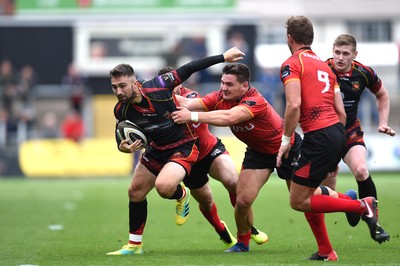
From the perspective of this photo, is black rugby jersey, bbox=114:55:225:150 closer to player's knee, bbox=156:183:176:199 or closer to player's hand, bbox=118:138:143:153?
player's hand, bbox=118:138:143:153

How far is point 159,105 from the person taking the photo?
10188 millimetres

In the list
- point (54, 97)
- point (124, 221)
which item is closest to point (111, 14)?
point (54, 97)

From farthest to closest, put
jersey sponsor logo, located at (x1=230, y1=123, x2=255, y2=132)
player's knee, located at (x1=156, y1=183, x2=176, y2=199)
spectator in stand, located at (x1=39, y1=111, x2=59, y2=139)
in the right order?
spectator in stand, located at (x1=39, y1=111, x2=59, y2=139) → jersey sponsor logo, located at (x1=230, y1=123, x2=255, y2=132) → player's knee, located at (x1=156, y1=183, x2=176, y2=199)

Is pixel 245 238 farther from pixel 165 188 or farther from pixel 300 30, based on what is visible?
pixel 300 30

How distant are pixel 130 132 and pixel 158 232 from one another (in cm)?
315

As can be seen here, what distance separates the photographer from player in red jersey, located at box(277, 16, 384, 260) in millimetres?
9047

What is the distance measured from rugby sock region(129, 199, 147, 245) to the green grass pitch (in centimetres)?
26

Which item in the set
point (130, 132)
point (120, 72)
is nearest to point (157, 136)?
point (130, 132)

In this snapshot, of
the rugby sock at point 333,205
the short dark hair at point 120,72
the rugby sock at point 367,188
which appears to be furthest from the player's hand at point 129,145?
the rugby sock at point 367,188

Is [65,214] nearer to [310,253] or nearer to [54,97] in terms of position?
[310,253]

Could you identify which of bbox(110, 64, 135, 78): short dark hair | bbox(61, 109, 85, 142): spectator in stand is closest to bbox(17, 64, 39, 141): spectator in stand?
bbox(61, 109, 85, 142): spectator in stand

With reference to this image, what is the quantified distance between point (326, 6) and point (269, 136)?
115 feet

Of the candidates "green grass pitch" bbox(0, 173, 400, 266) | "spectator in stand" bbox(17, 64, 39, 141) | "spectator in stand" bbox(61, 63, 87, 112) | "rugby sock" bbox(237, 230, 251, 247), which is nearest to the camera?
"green grass pitch" bbox(0, 173, 400, 266)

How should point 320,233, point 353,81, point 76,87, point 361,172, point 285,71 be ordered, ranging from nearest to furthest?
point 285,71 < point 320,233 < point 361,172 < point 353,81 < point 76,87
